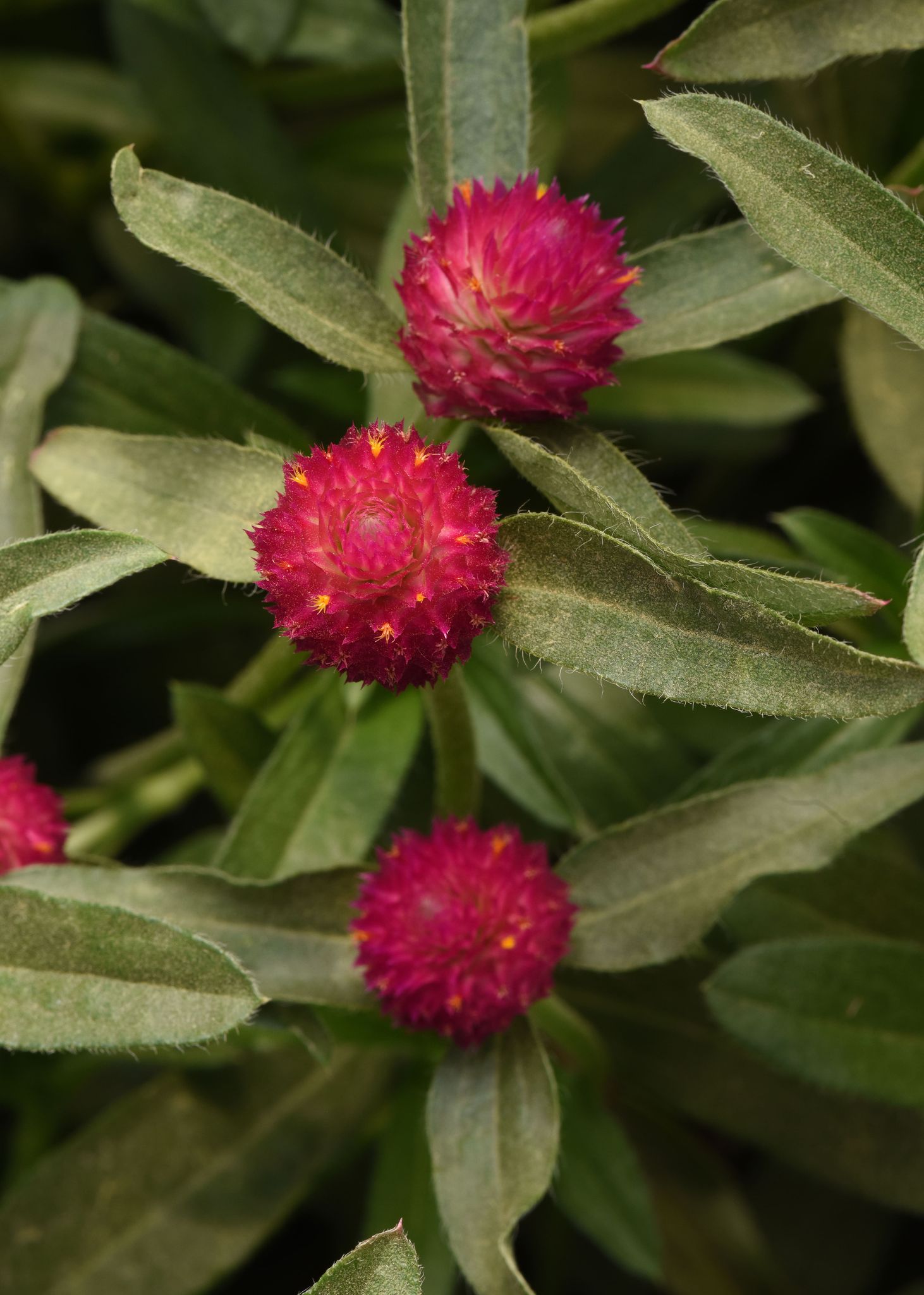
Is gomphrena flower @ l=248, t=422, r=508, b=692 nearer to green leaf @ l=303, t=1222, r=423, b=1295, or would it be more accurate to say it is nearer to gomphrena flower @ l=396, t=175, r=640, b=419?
gomphrena flower @ l=396, t=175, r=640, b=419

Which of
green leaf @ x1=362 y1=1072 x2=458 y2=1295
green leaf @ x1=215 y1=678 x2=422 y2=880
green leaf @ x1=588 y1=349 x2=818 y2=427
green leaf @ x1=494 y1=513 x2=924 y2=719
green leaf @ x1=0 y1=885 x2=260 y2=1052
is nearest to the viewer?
green leaf @ x1=494 y1=513 x2=924 y2=719

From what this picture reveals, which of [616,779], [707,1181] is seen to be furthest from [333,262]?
[707,1181]

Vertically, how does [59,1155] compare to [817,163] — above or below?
below

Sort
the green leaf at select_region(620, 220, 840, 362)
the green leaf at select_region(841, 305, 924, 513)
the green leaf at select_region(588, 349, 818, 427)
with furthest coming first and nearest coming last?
the green leaf at select_region(588, 349, 818, 427)
the green leaf at select_region(841, 305, 924, 513)
the green leaf at select_region(620, 220, 840, 362)

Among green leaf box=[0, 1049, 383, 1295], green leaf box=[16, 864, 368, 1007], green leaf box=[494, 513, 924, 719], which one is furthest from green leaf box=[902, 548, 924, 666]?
green leaf box=[0, 1049, 383, 1295]

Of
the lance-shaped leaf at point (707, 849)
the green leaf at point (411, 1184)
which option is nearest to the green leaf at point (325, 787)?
the lance-shaped leaf at point (707, 849)

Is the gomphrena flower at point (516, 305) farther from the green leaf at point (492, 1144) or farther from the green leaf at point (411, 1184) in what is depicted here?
the green leaf at point (411, 1184)

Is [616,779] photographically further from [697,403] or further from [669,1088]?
[697,403]
